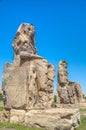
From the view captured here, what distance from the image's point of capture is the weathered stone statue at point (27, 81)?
14.0 m

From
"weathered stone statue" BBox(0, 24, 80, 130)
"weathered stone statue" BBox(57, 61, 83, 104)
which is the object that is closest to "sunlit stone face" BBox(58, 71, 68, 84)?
"weathered stone statue" BBox(57, 61, 83, 104)

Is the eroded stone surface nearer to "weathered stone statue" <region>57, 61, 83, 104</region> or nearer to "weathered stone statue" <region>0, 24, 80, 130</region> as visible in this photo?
"weathered stone statue" <region>0, 24, 80, 130</region>

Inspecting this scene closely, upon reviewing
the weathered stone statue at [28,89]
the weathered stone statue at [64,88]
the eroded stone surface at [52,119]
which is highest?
the weathered stone statue at [64,88]

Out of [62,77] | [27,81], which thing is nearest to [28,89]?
[27,81]

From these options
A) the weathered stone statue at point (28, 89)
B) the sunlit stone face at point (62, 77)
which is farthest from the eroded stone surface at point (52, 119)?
the sunlit stone face at point (62, 77)

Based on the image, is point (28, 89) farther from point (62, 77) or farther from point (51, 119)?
point (62, 77)

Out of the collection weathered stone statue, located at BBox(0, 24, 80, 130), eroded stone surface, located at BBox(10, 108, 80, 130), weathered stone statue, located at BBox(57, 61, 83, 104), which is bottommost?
eroded stone surface, located at BBox(10, 108, 80, 130)

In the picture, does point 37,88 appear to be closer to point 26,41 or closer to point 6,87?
point 6,87

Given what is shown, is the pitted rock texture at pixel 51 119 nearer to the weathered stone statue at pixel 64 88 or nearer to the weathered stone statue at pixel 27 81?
the weathered stone statue at pixel 27 81

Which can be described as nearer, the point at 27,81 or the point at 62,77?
the point at 27,81

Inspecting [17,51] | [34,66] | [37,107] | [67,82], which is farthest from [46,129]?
[67,82]

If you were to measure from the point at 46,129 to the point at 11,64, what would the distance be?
350cm

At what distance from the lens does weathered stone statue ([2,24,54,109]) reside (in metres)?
14.0

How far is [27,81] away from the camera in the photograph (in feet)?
46.1
